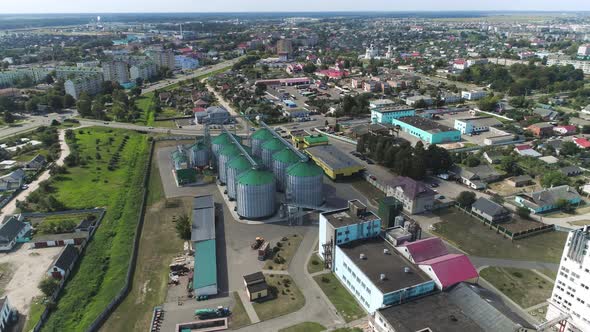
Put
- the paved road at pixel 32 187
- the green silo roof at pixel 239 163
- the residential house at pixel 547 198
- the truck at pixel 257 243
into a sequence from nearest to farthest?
the truck at pixel 257 243, the residential house at pixel 547 198, the paved road at pixel 32 187, the green silo roof at pixel 239 163

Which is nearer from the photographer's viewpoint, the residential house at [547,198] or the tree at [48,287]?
the tree at [48,287]

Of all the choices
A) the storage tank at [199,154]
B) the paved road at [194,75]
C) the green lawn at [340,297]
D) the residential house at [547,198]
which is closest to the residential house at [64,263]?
the green lawn at [340,297]

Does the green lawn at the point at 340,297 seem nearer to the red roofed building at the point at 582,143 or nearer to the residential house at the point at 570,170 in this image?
the residential house at the point at 570,170

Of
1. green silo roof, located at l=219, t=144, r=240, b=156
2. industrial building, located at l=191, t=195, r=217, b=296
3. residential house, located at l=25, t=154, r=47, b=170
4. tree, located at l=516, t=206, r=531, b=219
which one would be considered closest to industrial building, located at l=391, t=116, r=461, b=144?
tree, located at l=516, t=206, r=531, b=219

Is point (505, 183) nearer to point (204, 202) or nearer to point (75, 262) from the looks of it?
point (204, 202)

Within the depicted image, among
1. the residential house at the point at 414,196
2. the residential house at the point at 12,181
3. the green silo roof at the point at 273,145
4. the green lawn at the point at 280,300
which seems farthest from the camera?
the green silo roof at the point at 273,145

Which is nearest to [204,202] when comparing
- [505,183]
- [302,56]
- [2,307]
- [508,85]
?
[2,307]

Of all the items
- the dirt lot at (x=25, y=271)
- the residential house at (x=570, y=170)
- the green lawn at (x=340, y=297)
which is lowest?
the dirt lot at (x=25, y=271)

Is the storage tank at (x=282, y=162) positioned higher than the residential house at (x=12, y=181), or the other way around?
the storage tank at (x=282, y=162)
